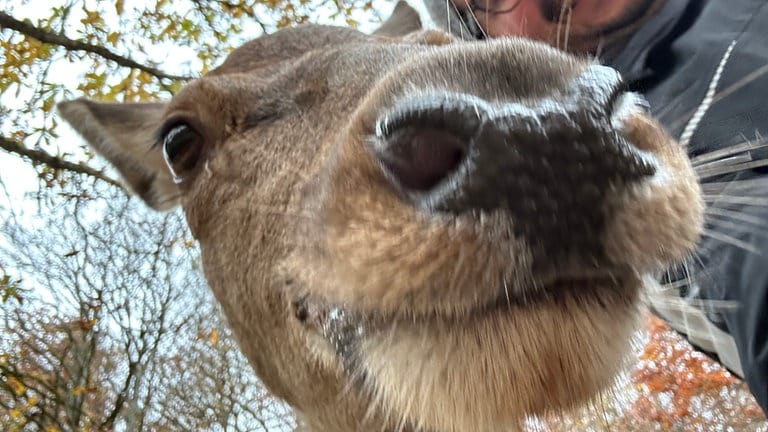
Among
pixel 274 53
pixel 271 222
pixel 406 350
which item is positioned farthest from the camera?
pixel 274 53

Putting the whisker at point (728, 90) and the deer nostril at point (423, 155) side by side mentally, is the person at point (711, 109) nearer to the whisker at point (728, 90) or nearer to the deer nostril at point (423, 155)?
the whisker at point (728, 90)

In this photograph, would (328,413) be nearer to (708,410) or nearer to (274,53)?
(274,53)

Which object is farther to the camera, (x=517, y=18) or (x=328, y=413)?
(x=517, y=18)

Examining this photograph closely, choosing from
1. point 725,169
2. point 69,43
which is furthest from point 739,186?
point 69,43

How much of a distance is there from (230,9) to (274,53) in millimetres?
4593

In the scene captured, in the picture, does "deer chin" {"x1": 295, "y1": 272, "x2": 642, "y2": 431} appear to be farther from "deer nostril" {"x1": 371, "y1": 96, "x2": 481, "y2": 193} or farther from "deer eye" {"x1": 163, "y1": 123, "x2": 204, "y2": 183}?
"deer eye" {"x1": 163, "y1": 123, "x2": 204, "y2": 183}

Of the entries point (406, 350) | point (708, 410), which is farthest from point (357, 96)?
point (708, 410)

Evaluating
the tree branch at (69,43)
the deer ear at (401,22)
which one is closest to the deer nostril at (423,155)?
the deer ear at (401,22)

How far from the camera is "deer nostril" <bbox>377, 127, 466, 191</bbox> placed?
1.24 meters

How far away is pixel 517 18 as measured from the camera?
3051 millimetres

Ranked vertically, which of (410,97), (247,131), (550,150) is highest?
(247,131)

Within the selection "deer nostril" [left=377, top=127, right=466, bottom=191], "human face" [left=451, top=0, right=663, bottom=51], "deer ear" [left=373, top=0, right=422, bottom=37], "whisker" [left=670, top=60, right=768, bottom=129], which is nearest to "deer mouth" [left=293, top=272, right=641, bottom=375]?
"deer nostril" [left=377, top=127, right=466, bottom=191]

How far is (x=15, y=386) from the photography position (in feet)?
33.1

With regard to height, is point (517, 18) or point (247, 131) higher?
point (517, 18)
